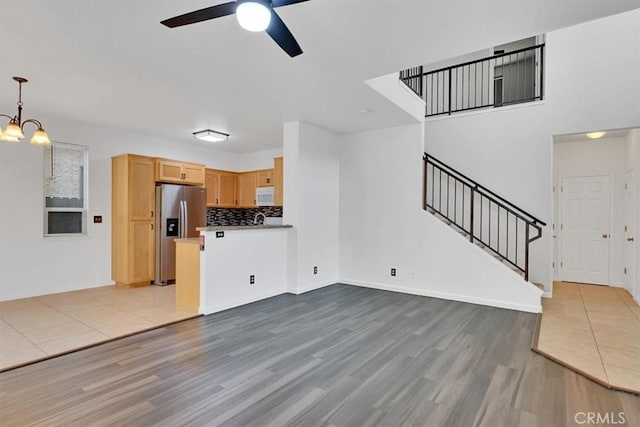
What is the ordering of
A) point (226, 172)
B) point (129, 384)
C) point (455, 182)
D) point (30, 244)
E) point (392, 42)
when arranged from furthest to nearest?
point (226, 172) < point (455, 182) < point (30, 244) < point (392, 42) < point (129, 384)

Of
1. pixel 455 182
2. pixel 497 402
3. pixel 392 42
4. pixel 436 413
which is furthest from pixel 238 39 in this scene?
pixel 455 182

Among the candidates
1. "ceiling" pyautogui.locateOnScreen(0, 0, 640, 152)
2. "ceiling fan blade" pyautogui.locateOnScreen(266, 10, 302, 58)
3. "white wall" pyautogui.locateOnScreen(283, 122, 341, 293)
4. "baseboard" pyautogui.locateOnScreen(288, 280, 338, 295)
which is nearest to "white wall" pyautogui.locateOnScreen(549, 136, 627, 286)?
"ceiling" pyautogui.locateOnScreen(0, 0, 640, 152)

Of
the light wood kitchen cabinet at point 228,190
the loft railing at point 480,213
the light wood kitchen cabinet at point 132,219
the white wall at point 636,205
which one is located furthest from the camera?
the light wood kitchen cabinet at point 228,190

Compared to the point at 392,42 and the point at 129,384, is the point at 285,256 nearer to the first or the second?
the point at 129,384

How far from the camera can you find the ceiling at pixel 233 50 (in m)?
2.26

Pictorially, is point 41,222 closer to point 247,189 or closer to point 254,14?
point 247,189

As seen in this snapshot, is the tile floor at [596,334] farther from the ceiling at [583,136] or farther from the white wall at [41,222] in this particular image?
the white wall at [41,222]

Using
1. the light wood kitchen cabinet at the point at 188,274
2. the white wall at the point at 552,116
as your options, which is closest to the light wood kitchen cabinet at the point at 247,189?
the light wood kitchen cabinet at the point at 188,274

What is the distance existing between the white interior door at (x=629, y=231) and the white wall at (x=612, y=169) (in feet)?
0.39

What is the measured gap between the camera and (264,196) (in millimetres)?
7184

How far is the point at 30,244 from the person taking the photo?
473cm

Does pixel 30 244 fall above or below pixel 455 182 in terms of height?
below

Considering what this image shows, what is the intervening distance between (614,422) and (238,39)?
3676 mm

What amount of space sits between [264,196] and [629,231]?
6.49 m
